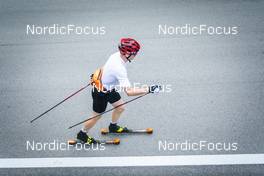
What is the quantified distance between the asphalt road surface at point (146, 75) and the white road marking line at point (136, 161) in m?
0.10

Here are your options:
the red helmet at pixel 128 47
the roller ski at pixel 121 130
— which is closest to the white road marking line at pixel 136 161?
the roller ski at pixel 121 130

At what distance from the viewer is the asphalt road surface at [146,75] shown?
6793 millimetres

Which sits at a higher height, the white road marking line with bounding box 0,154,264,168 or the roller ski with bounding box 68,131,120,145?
the roller ski with bounding box 68,131,120,145

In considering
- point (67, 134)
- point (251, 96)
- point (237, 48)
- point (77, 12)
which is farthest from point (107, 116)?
point (77, 12)

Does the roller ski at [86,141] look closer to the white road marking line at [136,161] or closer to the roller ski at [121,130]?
the roller ski at [121,130]

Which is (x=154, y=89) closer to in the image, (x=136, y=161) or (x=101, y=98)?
(x=101, y=98)

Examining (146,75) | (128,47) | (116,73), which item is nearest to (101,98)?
(116,73)

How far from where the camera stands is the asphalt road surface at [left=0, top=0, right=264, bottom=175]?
6793 mm

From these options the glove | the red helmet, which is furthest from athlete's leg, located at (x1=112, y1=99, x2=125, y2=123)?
the red helmet

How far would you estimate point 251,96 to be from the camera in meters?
7.65

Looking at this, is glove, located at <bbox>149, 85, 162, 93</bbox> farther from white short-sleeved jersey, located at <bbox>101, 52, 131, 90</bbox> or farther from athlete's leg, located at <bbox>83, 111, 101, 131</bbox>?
athlete's leg, located at <bbox>83, 111, 101, 131</bbox>

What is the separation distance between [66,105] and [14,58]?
2274mm

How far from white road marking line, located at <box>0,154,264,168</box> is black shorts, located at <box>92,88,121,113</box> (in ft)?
2.89

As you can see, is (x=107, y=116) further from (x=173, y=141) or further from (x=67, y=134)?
(x=173, y=141)
